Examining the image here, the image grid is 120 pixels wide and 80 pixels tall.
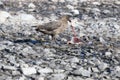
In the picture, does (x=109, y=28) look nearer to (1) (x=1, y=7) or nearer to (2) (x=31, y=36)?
(2) (x=31, y=36)

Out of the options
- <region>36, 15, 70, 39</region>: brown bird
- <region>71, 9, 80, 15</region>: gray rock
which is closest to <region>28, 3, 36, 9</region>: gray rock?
<region>71, 9, 80, 15</region>: gray rock

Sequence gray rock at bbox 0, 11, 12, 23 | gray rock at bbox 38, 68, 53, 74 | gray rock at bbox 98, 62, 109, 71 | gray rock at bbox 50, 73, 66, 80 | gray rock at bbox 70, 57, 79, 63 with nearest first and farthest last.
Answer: gray rock at bbox 50, 73, 66, 80
gray rock at bbox 38, 68, 53, 74
gray rock at bbox 98, 62, 109, 71
gray rock at bbox 70, 57, 79, 63
gray rock at bbox 0, 11, 12, 23

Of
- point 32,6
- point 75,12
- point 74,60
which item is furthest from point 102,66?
point 32,6

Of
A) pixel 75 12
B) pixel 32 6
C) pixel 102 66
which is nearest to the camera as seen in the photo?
pixel 102 66

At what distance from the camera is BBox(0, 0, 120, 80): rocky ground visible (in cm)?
1166

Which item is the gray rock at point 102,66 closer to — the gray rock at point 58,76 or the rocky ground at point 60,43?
the rocky ground at point 60,43

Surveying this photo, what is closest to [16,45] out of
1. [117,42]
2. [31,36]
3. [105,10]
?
[31,36]

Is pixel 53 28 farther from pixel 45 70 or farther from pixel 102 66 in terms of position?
pixel 45 70

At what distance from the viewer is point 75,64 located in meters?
12.3

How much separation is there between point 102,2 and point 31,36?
5.66 metres

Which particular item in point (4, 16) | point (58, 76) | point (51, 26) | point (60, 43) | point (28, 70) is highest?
point (51, 26)

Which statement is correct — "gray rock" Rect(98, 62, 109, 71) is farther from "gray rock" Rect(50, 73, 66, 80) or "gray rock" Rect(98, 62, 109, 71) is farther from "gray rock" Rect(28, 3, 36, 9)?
"gray rock" Rect(28, 3, 36, 9)

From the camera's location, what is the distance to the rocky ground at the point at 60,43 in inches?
459

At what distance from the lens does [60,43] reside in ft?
47.7
